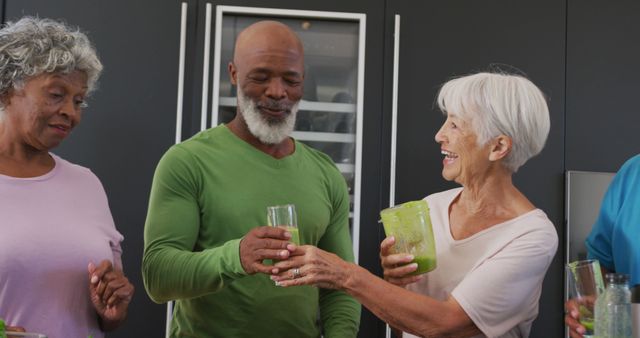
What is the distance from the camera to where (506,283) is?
5.35ft

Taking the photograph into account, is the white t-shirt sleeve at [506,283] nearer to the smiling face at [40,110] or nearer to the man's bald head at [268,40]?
the man's bald head at [268,40]

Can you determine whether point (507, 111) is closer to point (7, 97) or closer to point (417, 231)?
point (417, 231)

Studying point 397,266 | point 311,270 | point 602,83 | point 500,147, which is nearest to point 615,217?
point 500,147

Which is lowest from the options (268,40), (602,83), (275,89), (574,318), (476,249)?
(574,318)

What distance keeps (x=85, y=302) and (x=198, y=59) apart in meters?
1.59

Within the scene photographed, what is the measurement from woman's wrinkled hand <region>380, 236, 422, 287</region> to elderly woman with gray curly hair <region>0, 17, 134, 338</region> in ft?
1.80

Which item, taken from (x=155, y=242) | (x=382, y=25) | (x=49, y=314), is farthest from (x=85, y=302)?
(x=382, y=25)

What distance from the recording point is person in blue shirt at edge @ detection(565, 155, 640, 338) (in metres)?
1.79

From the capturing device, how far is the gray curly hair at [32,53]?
1.62 m

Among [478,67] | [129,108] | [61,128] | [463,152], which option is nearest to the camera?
[61,128]

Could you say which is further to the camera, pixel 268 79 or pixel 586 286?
pixel 268 79

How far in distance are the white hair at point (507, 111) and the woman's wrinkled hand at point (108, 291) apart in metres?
0.83

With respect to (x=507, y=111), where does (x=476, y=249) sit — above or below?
below

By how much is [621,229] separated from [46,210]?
1.29 metres
